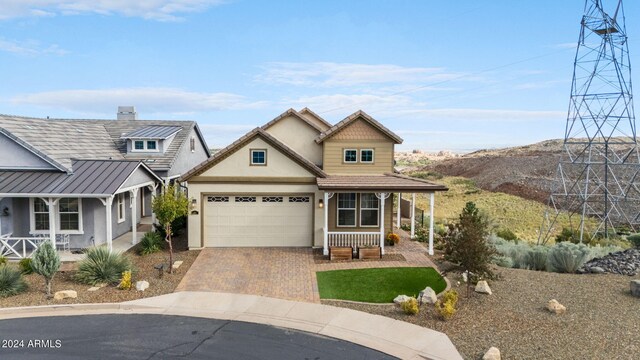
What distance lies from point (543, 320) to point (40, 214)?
1852cm

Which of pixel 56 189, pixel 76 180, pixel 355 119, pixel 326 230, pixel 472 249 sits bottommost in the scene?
pixel 326 230

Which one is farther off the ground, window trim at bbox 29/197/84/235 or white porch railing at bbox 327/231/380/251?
window trim at bbox 29/197/84/235

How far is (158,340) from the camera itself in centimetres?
1001

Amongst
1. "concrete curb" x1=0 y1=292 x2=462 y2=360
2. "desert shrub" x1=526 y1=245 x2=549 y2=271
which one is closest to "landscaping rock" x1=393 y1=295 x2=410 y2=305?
"concrete curb" x1=0 y1=292 x2=462 y2=360

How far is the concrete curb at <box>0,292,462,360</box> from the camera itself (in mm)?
9898

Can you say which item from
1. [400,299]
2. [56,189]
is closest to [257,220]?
[56,189]

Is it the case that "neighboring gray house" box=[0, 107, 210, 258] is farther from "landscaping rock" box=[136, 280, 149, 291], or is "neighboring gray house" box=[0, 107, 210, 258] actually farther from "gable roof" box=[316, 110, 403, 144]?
"gable roof" box=[316, 110, 403, 144]

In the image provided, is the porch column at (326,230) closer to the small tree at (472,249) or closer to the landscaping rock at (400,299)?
the landscaping rock at (400,299)

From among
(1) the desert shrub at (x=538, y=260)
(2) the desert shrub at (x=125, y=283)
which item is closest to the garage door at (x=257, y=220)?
(2) the desert shrub at (x=125, y=283)

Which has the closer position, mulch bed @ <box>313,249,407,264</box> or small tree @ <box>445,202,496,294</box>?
small tree @ <box>445,202,496,294</box>

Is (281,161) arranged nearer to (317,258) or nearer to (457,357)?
(317,258)

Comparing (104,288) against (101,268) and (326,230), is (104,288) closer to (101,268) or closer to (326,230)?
(101,268)

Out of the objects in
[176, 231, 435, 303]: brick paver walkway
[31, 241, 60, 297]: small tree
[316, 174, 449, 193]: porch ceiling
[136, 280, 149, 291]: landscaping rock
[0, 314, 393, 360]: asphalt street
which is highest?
[316, 174, 449, 193]: porch ceiling

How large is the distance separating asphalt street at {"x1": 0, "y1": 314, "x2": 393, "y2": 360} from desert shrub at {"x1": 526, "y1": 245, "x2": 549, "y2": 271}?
A: 10.1 m
